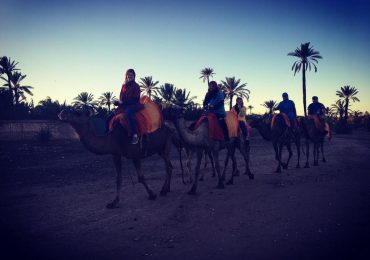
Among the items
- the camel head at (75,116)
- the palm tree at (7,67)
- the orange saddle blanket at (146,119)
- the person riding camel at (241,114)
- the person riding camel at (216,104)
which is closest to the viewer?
the camel head at (75,116)

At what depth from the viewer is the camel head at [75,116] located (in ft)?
19.5

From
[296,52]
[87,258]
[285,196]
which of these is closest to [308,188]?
[285,196]

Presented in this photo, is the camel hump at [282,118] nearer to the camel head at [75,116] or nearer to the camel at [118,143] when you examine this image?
the camel at [118,143]

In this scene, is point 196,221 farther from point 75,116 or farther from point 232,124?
point 232,124

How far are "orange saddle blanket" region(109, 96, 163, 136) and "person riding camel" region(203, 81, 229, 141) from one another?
66.7 inches

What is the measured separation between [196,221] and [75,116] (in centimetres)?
314

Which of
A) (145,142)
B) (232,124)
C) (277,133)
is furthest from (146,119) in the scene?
(277,133)

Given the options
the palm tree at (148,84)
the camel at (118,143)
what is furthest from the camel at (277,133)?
the palm tree at (148,84)

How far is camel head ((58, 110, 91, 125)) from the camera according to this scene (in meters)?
5.93

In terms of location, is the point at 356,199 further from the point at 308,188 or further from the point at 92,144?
the point at 92,144

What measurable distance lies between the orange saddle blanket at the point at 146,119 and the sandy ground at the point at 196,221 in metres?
1.72

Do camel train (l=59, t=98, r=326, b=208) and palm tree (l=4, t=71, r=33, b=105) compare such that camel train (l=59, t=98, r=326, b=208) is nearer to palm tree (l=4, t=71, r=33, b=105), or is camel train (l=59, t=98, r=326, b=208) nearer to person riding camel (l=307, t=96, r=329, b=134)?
person riding camel (l=307, t=96, r=329, b=134)

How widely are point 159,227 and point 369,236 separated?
3280 millimetres

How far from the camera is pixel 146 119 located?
7188 mm
